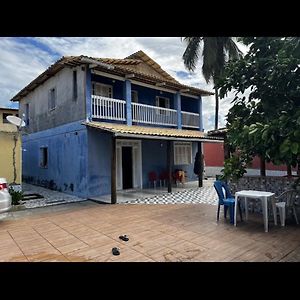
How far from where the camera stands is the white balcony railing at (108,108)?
37.9ft

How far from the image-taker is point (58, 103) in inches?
531

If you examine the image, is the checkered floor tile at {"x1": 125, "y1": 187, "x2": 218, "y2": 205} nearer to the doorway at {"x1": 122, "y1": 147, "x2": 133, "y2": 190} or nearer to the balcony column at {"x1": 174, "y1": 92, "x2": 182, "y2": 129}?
the doorway at {"x1": 122, "y1": 147, "x2": 133, "y2": 190}

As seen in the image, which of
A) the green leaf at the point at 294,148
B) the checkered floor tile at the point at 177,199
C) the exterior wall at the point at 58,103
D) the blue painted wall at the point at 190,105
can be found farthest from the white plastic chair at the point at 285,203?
the blue painted wall at the point at 190,105

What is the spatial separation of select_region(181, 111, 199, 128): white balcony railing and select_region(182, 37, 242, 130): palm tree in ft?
13.0

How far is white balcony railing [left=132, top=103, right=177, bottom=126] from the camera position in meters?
13.3

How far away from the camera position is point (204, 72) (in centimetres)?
1966

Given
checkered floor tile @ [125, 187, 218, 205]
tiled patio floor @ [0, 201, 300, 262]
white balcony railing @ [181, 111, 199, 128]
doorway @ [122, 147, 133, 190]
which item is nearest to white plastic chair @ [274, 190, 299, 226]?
tiled patio floor @ [0, 201, 300, 262]

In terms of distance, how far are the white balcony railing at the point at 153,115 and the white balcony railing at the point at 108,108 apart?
0.86 metres

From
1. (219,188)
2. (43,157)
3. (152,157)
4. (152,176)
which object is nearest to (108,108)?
(152,157)
